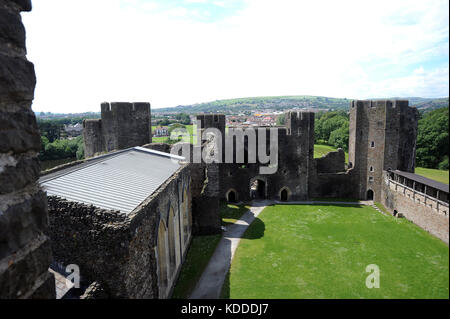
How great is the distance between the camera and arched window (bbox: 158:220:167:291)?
1139 cm

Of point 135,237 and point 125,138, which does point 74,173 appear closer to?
point 135,237

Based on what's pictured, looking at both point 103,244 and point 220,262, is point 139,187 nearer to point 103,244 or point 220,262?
point 103,244

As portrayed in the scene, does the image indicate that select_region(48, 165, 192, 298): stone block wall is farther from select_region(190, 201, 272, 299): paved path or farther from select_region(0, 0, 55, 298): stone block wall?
select_region(0, 0, 55, 298): stone block wall

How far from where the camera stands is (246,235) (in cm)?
2112

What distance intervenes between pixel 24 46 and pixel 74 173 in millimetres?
10139

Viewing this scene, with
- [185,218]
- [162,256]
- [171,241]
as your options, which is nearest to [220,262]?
[185,218]

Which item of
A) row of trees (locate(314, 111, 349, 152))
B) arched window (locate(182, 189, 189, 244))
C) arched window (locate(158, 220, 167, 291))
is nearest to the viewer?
arched window (locate(158, 220, 167, 291))

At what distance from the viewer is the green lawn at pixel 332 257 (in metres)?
3.02

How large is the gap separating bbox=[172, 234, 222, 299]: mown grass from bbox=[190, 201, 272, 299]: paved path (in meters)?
0.27

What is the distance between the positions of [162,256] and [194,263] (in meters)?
5.46

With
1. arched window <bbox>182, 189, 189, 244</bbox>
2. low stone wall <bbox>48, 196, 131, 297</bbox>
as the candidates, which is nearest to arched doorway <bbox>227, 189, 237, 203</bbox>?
arched window <bbox>182, 189, 189, 244</bbox>

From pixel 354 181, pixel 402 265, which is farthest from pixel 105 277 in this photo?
pixel 354 181

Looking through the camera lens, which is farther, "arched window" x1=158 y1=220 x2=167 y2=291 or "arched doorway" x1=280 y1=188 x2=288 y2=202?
"arched doorway" x1=280 y1=188 x2=288 y2=202

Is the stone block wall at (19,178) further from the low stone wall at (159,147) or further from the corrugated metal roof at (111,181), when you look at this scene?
the low stone wall at (159,147)
